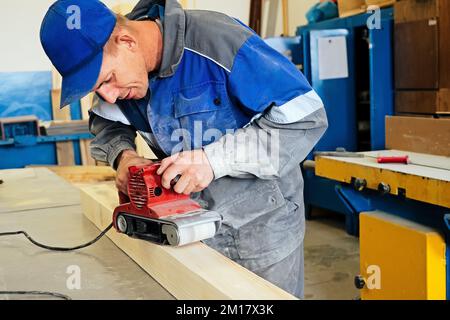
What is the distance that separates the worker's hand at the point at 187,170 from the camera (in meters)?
1.24

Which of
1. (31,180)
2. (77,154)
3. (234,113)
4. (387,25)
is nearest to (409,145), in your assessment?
(387,25)

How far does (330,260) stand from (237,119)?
7.95 ft

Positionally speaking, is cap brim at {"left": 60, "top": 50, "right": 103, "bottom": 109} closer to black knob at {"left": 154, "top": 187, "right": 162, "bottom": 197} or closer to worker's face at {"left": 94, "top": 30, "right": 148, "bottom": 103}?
worker's face at {"left": 94, "top": 30, "right": 148, "bottom": 103}

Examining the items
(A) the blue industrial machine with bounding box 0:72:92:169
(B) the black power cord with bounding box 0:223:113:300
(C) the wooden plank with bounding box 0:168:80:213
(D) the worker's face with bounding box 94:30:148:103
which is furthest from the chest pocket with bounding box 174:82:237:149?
(A) the blue industrial machine with bounding box 0:72:92:169

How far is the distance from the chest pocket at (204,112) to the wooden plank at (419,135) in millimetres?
1310

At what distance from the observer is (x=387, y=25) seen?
3.40 metres

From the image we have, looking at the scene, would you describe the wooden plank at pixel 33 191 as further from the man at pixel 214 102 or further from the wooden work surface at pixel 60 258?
the man at pixel 214 102

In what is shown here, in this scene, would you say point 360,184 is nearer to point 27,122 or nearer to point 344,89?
point 344,89

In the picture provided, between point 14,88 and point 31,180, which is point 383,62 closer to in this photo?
point 31,180

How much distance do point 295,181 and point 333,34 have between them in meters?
2.73

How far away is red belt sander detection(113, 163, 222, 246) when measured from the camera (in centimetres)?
122

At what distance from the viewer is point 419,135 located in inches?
97.3

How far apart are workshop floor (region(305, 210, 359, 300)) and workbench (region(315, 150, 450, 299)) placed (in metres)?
0.66

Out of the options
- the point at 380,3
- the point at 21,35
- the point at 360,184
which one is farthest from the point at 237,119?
the point at 21,35
